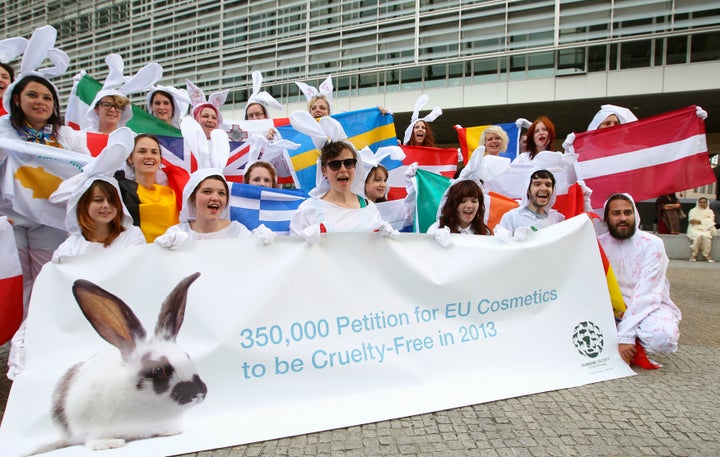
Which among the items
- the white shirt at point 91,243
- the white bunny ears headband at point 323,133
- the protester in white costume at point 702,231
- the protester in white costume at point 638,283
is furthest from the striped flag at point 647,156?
the protester in white costume at point 702,231

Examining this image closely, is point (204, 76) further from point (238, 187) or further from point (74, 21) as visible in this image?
point (238, 187)

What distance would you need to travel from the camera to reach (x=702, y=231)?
1107cm

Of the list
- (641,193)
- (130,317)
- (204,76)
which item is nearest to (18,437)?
(130,317)

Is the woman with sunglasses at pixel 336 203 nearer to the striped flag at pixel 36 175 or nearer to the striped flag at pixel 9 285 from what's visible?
the striped flag at pixel 36 175

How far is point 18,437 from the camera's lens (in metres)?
2.30

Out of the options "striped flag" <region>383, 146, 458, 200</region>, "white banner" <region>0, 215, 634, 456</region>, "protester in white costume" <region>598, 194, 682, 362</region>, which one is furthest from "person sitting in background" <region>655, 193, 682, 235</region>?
"white banner" <region>0, 215, 634, 456</region>

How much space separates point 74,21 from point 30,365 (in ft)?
104

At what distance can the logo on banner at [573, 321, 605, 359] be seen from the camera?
3.46m

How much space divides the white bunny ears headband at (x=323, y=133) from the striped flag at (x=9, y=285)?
6.59ft

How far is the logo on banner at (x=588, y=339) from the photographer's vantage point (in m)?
3.46

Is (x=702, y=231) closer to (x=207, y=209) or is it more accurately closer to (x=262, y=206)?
(x=262, y=206)

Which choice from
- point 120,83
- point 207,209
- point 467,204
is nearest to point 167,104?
point 120,83

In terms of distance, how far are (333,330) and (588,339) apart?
194cm

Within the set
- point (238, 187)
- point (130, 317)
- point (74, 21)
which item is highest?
point (74, 21)
